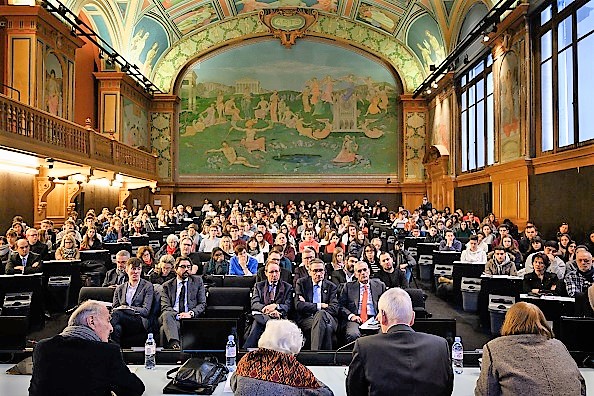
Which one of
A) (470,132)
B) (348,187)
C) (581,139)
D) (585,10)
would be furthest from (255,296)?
(348,187)

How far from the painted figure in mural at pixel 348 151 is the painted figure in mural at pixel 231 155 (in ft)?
13.1

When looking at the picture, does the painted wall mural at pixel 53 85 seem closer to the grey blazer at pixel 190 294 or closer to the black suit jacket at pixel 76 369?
the grey blazer at pixel 190 294

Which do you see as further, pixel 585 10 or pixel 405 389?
pixel 585 10

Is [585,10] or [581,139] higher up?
[585,10]

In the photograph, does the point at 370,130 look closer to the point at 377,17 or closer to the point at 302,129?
the point at 302,129

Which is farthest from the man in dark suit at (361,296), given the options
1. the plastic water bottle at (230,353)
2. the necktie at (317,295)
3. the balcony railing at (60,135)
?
the balcony railing at (60,135)

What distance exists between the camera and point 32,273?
9.07 metres

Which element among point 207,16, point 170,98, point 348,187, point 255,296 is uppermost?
point 207,16

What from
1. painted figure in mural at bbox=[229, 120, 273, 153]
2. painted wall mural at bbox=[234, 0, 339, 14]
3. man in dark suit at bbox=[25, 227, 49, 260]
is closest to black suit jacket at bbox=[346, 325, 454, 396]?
man in dark suit at bbox=[25, 227, 49, 260]

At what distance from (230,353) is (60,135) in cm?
1218

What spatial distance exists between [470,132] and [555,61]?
292 inches

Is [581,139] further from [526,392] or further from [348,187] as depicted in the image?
[348,187]

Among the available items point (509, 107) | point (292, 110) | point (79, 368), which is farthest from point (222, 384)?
point (292, 110)

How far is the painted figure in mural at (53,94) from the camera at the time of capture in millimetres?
16969
